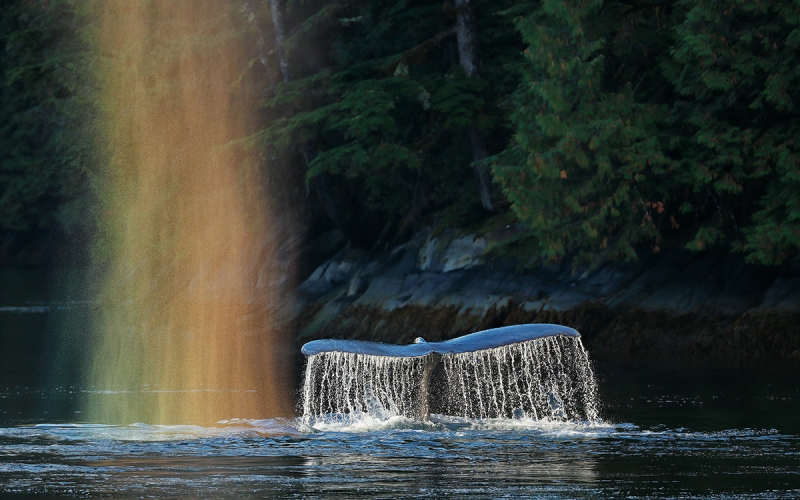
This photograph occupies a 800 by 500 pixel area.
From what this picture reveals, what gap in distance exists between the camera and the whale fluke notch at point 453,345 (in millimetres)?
18062

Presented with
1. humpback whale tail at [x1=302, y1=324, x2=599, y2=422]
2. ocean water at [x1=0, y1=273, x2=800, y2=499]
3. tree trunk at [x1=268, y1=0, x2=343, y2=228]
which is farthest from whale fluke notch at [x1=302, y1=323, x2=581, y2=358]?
tree trunk at [x1=268, y1=0, x2=343, y2=228]

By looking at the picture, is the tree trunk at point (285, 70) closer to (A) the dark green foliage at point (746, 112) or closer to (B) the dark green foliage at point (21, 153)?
(A) the dark green foliage at point (746, 112)

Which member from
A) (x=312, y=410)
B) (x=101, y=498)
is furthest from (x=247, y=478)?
(x=312, y=410)

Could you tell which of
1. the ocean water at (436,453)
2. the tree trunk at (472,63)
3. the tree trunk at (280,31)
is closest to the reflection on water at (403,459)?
the ocean water at (436,453)

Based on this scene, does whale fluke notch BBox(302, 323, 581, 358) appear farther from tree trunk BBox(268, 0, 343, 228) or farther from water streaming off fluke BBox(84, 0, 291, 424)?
tree trunk BBox(268, 0, 343, 228)

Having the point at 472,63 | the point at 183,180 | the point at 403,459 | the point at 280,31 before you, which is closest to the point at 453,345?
the point at 403,459

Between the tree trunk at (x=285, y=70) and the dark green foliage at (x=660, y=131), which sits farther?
the tree trunk at (x=285, y=70)

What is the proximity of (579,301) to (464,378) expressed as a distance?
5.82 m

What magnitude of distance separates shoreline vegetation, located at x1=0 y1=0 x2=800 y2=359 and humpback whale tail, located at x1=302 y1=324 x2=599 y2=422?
2473mm

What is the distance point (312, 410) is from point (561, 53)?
41.1ft

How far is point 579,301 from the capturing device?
115ft

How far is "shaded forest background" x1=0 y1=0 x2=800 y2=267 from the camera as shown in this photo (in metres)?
31.0

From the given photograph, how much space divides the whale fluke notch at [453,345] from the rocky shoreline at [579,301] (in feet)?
44.5

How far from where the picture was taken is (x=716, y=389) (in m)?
25.7
